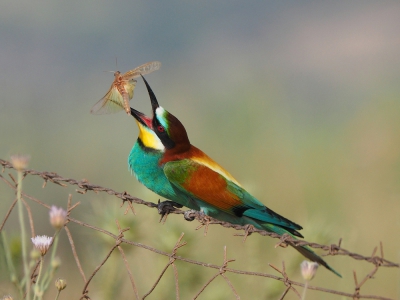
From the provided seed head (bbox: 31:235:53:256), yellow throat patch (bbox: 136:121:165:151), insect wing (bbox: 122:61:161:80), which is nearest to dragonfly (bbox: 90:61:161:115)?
insect wing (bbox: 122:61:161:80)

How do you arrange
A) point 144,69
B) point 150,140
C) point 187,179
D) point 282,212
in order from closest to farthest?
point 187,179
point 150,140
point 144,69
point 282,212

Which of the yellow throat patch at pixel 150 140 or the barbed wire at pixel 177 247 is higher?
the yellow throat patch at pixel 150 140

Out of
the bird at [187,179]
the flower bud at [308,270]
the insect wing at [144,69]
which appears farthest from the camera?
the insect wing at [144,69]

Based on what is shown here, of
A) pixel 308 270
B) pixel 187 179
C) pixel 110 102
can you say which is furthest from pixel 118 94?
pixel 308 270

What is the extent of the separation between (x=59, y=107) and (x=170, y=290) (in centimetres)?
537

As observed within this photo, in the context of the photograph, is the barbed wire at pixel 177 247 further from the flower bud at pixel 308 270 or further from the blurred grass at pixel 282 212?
the blurred grass at pixel 282 212

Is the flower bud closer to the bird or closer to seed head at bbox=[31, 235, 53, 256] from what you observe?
seed head at bbox=[31, 235, 53, 256]

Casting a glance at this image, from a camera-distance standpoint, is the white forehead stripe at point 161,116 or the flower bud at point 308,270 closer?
the flower bud at point 308,270

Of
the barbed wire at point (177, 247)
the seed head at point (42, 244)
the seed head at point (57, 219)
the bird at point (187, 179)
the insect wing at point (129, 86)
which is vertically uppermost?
the insect wing at point (129, 86)

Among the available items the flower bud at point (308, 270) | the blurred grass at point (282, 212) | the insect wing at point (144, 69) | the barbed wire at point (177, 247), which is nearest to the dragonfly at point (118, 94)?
the insect wing at point (144, 69)

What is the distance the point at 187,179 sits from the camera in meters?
2.38

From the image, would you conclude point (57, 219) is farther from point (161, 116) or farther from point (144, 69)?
point (144, 69)

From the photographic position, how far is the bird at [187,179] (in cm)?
238

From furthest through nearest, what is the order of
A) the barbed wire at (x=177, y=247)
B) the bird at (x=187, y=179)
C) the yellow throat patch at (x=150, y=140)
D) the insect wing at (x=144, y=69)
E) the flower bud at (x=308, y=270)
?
1. the insect wing at (x=144, y=69)
2. the yellow throat patch at (x=150, y=140)
3. the bird at (x=187, y=179)
4. the barbed wire at (x=177, y=247)
5. the flower bud at (x=308, y=270)
